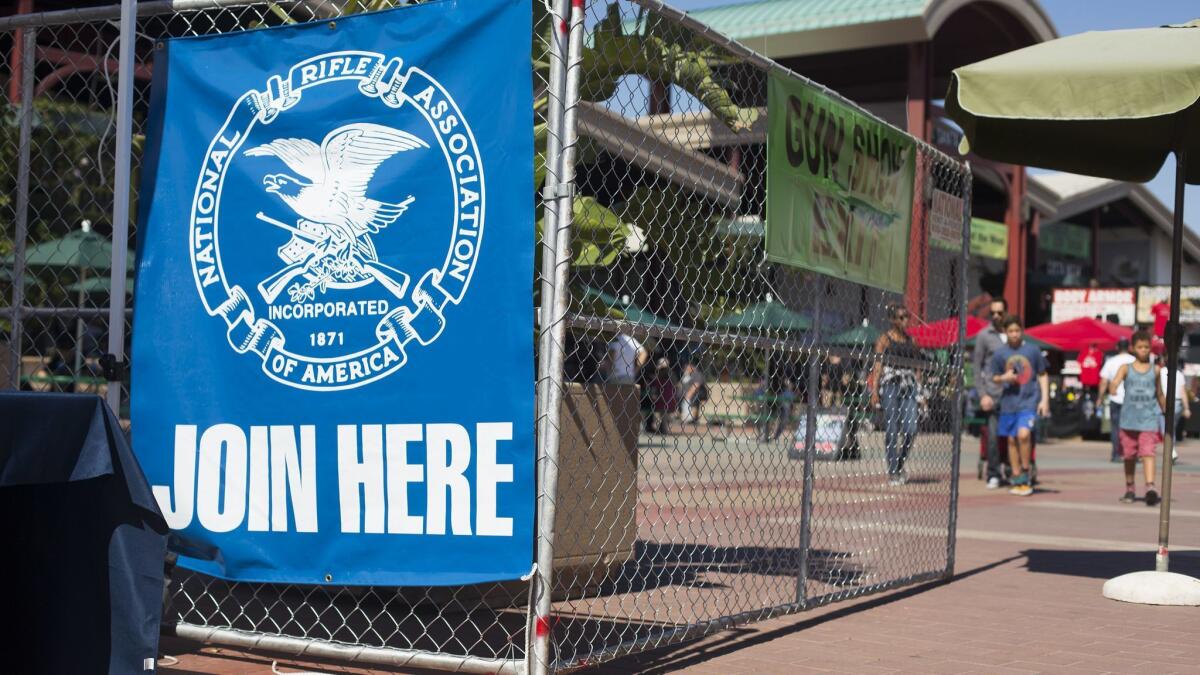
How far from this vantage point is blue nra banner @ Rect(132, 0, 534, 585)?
169 inches

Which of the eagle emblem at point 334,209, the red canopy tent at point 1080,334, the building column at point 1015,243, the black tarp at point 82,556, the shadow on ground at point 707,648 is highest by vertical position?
the building column at point 1015,243

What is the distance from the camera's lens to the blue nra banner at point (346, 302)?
4281 mm

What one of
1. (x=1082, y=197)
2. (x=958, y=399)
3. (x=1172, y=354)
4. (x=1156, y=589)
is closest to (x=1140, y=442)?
(x=1172, y=354)

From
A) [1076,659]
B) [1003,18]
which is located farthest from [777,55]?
[1076,659]

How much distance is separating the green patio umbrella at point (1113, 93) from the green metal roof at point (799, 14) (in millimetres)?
22275

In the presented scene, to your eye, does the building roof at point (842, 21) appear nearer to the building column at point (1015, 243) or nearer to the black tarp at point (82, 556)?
the building column at point (1015, 243)

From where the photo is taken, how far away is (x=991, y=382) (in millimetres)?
14477

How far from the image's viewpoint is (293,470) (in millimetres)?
4512

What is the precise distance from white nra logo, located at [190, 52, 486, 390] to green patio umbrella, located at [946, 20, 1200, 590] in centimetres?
390

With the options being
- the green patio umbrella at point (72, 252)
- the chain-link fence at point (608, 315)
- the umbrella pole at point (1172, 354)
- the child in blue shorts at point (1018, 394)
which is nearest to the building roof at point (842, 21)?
the child in blue shorts at point (1018, 394)

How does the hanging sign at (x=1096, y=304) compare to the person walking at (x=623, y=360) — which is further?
the hanging sign at (x=1096, y=304)

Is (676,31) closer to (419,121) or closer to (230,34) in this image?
(419,121)

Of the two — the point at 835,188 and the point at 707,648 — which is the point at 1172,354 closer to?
the point at 835,188

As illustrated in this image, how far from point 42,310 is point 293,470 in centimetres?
156
